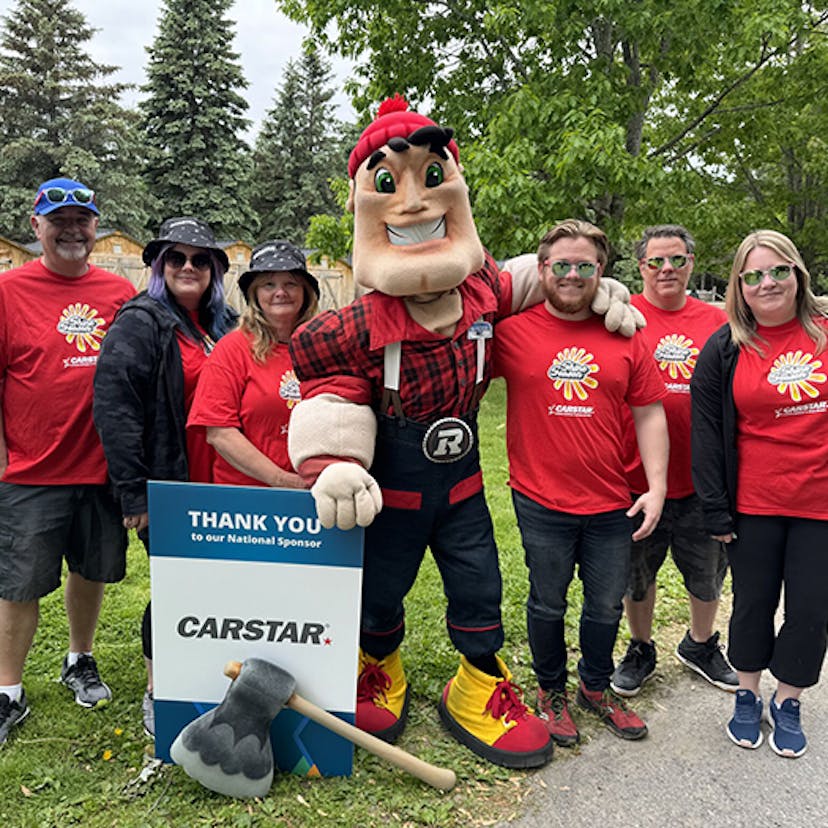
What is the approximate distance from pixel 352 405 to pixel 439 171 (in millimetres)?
887

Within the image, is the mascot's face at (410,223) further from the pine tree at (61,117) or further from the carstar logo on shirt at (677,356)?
the pine tree at (61,117)

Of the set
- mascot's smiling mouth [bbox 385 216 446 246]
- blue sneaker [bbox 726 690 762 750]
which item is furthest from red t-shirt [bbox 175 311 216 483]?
blue sneaker [bbox 726 690 762 750]

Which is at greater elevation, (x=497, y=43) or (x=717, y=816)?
(x=497, y=43)

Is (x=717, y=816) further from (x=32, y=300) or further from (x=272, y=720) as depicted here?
(x=32, y=300)

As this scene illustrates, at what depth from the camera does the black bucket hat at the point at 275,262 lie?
298 cm

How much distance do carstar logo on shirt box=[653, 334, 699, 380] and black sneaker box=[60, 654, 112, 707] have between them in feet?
9.53

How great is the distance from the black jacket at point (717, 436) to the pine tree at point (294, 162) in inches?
1250

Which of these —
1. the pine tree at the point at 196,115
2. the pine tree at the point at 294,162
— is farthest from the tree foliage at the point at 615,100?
the pine tree at the point at 294,162

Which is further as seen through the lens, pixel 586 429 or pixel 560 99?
pixel 560 99

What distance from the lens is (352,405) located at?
2.66 meters

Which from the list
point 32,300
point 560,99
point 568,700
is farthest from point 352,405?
point 560,99

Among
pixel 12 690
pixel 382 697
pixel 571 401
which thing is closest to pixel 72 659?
pixel 12 690

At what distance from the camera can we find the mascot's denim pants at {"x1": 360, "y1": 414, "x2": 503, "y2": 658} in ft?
9.17

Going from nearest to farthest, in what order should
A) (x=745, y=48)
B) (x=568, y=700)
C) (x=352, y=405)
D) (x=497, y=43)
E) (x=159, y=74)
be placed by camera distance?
(x=352, y=405) < (x=568, y=700) < (x=745, y=48) < (x=497, y=43) < (x=159, y=74)
